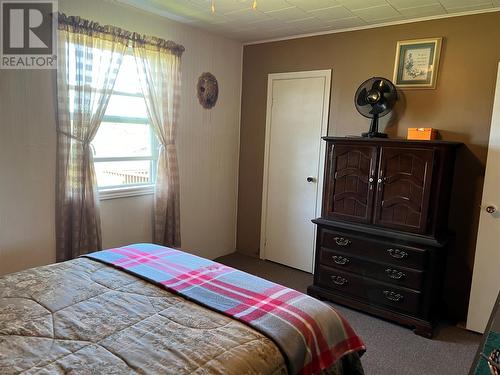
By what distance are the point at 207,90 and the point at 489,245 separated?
2818 millimetres

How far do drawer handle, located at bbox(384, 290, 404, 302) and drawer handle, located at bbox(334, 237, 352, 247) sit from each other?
1.52 ft

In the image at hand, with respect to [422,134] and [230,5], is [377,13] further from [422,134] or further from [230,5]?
[230,5]

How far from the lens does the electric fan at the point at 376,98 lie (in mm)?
3027

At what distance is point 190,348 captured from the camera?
4.24 ft

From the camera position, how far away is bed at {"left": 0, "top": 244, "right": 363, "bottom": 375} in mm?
1205

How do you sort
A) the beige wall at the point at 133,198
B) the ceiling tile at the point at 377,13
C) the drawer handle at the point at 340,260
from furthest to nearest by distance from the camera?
the drawer handle at the point at 340,260 < the ceiling tile at the point at 377,13 < the beige wall at the point at 133,198

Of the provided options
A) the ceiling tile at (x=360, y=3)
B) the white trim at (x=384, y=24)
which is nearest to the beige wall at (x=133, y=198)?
the white trim at (x=384, y=24)

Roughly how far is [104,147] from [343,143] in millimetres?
1970

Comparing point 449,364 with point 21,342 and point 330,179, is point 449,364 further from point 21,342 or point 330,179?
point 21,342

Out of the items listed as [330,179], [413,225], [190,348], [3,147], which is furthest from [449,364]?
[3,147]

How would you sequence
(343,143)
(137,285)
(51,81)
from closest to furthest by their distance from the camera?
1. (137,285)
2. (51,81)
3. (343,143)

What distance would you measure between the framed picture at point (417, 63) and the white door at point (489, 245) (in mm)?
506

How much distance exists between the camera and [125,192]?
3.14 metres

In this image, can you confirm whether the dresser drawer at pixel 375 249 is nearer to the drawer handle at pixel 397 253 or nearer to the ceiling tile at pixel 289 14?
the drawer handle at pixel 397 253
